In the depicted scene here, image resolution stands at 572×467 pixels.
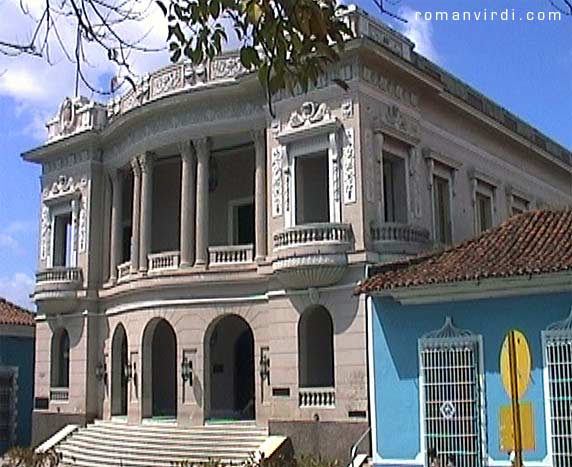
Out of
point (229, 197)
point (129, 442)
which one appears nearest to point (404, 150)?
point (229, 197)

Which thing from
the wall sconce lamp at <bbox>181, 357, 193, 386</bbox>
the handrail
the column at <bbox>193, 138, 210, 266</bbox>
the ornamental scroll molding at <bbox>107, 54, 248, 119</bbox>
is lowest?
the handrail

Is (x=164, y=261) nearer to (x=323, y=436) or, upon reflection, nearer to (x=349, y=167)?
(x=349, y=167)

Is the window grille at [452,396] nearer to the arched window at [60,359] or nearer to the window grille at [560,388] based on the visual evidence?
the window grille at [560,388]

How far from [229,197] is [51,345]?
26.7 feet

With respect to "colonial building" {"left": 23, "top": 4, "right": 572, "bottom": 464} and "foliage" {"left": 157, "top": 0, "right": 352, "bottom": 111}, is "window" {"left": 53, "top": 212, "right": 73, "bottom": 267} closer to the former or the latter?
"colonial building" {"left": 23, "top": 4, "right": 572, "bottom": 464}

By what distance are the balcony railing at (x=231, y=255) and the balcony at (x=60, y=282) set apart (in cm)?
606

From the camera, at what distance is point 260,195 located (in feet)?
79.3

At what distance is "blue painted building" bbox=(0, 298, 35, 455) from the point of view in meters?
31.1

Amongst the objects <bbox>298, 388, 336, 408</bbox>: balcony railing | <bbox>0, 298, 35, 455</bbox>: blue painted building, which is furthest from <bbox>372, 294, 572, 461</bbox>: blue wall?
<bbox>0, 298, 35, 455</bbox>: blue painted building

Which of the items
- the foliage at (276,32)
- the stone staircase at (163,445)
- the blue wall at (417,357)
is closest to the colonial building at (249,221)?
the stone staircase at (163,445)

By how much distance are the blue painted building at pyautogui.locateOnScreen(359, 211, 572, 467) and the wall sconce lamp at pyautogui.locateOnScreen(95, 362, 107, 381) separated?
40.3 ft

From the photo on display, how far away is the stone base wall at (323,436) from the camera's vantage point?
66.5 ft

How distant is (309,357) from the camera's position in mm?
22531

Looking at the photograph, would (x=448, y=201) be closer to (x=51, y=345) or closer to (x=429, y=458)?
(x=429, y=458)
